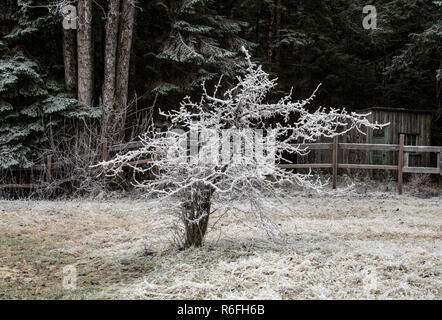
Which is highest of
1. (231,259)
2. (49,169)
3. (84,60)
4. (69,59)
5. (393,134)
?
(69,59)

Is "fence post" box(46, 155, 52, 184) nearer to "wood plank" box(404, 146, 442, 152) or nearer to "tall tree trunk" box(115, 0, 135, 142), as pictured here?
"tall tree trunk" box(115, 0, 135, 142)

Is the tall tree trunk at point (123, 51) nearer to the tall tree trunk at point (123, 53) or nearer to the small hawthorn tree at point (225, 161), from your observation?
the tall tree trunk at point (123, 53)

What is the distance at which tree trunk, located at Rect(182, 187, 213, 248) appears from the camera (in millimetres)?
4945

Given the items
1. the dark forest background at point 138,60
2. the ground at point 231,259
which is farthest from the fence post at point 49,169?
the ground at point 231,259

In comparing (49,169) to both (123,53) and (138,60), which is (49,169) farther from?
(138,60)

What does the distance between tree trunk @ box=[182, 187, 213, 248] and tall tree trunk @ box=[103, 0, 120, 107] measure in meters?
8.03

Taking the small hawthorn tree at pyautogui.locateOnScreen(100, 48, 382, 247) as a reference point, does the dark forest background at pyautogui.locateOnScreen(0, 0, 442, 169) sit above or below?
above

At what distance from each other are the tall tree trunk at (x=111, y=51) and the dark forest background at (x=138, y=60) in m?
0.03

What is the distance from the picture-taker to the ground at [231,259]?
388cm

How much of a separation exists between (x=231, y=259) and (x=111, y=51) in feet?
31.3

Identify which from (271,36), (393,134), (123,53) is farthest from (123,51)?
(393,134)

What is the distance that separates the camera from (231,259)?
473cm

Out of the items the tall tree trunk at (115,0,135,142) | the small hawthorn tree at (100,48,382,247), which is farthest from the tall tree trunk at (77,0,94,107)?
the small hawthorn tree at (100,48,382,247)
